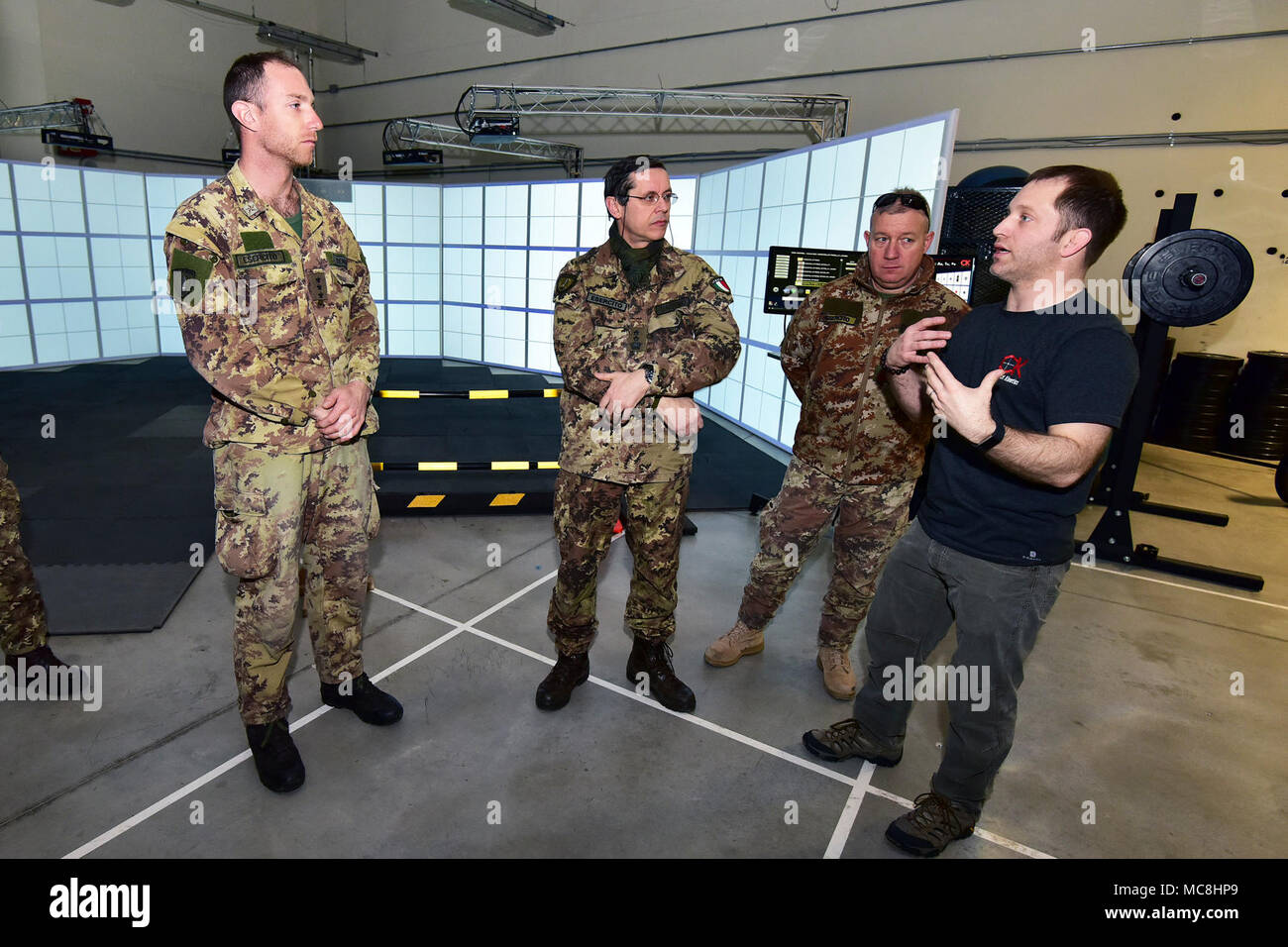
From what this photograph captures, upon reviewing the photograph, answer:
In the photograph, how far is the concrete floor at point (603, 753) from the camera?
7.27ft

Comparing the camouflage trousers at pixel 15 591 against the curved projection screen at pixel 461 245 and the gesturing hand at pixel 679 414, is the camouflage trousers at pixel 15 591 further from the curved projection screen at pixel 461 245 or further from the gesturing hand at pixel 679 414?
the curved projection screen at pixel 461 245

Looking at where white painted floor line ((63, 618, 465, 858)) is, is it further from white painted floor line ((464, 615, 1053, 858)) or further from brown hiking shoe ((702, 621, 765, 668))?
Result: brown hiking shoe ((702, 621, 765, 668))

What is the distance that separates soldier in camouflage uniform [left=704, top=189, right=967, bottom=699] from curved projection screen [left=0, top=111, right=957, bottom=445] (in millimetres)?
3315

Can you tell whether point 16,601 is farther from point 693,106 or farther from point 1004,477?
point 693,106

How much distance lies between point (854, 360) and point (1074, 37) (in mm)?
8177

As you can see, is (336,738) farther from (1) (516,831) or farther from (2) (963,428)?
(2) (963,428)

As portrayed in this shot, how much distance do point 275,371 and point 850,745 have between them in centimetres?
245

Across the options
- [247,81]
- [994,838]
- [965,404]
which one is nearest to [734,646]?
[994,838]

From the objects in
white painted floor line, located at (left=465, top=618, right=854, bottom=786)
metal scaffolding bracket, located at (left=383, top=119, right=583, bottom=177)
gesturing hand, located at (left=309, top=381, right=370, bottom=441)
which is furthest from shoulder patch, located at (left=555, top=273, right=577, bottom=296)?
metal scaffolding bracket, located at (left=383, top=119, right=583, bottom=177)

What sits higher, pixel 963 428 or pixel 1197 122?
pixel 1197 122

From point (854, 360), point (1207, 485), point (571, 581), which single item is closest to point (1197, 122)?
point (1207, 485)

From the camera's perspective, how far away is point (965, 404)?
5.28 ft

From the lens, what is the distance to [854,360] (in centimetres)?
284

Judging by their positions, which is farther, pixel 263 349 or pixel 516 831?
pixel 516 831
